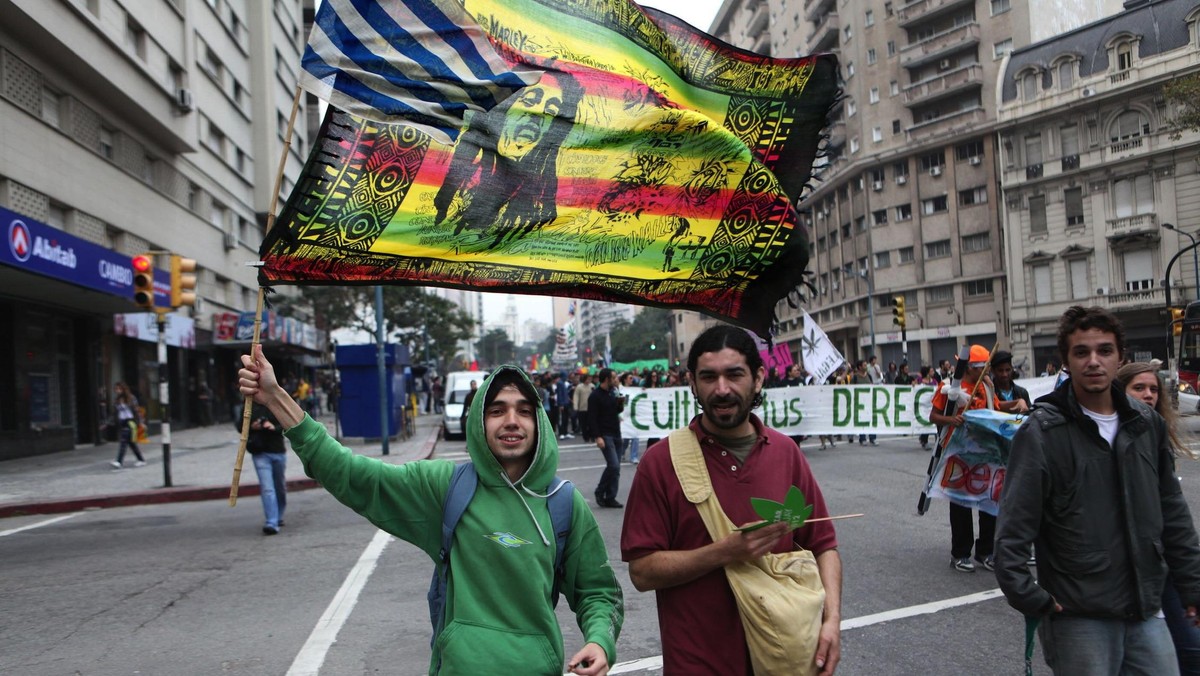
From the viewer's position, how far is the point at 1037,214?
48188 millimetres

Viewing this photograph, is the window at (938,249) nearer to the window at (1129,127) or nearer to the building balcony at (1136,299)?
the building balcony at (1136,299)

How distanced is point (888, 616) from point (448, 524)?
4.06 m

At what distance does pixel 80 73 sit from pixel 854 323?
1902 inches

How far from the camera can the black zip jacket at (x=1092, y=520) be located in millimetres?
2955

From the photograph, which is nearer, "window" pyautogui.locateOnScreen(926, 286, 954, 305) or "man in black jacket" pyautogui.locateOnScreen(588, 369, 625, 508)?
"man in black jacket" pyautogui.locateOnScreen(588, 369, 625, 508)

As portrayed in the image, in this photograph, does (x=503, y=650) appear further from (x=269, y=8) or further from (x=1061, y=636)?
(x=269, y=8)

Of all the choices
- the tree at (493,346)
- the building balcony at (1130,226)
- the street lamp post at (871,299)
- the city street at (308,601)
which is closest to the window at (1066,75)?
the building balcony at (1130,226)

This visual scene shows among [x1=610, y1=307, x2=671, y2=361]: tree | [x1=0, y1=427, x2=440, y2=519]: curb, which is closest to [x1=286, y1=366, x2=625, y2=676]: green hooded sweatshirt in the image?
[x1=0, y1=427, x2=440, y2=519]: curb

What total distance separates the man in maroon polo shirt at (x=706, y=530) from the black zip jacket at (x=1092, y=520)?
811 mm

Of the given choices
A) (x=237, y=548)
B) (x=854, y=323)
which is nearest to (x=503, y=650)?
(x=237, y=548)

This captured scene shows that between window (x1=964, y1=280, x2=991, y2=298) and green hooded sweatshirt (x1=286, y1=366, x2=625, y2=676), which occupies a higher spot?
window (x1=964, y1=280, x2=991, y2=298)

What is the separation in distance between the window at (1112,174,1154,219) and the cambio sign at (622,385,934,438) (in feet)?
123

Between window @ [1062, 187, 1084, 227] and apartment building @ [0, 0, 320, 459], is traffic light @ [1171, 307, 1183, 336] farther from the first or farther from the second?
apartment building @ [0, 0, 320, 459]

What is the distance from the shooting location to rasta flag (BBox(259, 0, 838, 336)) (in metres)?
3.26
